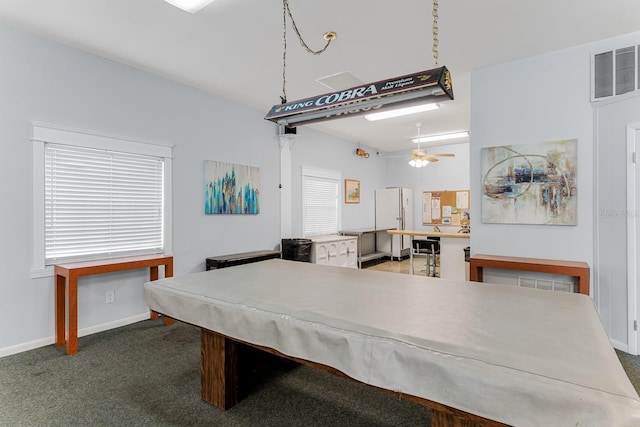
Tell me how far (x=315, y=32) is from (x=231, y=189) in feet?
8.79

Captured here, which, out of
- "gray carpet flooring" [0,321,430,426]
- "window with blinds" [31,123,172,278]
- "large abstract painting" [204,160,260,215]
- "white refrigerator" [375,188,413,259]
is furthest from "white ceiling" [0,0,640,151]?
"white refrigerator" [375,188,413,259]

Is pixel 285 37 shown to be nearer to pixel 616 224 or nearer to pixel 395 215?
pixel 616 224

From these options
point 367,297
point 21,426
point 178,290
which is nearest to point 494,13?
point 367,297

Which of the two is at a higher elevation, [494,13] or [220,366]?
[494,13]

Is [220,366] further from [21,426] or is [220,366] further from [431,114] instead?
[431,114]

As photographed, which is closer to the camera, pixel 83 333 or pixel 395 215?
pixel 83 333

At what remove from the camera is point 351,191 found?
7895 millimetres

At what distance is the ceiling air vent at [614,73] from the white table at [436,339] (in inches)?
100

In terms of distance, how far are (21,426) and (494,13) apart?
180 inches

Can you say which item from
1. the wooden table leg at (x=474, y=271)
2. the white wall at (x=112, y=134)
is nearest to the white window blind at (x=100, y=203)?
the white wall at (x=112, y=134)

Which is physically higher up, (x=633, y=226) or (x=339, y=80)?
(x=339, y=80)

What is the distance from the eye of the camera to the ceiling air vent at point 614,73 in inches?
122

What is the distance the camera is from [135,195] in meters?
3.95

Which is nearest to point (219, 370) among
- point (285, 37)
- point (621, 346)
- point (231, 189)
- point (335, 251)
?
point (285, 37)
